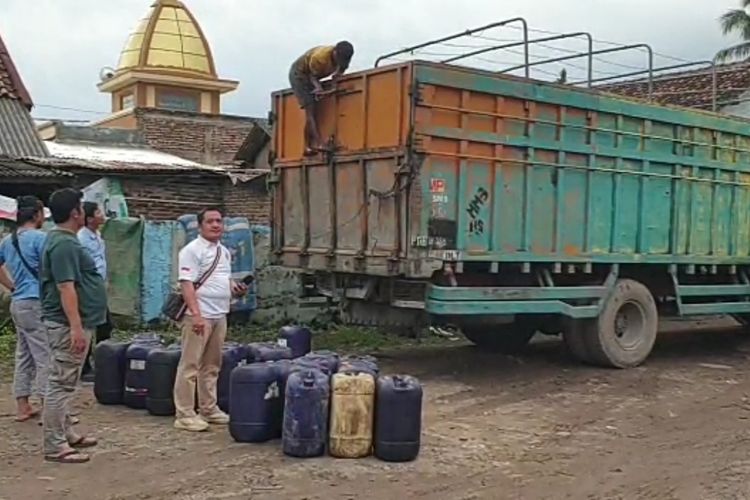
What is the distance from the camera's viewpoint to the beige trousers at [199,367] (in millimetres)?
7617

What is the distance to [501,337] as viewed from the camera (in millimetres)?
12555

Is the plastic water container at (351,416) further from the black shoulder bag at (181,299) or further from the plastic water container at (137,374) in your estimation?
the plastic water container at (137,374)

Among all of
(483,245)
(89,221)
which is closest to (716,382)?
(483,245)

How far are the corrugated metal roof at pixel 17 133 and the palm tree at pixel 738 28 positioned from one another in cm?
3384

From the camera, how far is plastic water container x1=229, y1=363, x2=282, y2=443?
23.8ft

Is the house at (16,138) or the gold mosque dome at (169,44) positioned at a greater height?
the gold mosque dome at (169,44)

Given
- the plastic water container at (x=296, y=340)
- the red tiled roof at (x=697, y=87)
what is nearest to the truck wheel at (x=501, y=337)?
the plastic water container at (x=296, y=340)

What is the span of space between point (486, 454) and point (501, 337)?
17.4 ft

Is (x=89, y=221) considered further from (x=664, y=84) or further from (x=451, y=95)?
(x=664, y=84)

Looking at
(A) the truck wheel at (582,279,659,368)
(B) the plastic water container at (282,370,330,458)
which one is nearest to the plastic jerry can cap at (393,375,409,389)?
(B) the plastic water container at (282,370,330,458)

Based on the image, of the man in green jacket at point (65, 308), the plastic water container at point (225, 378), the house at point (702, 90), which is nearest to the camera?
the man in green jacket at point (65, 308)

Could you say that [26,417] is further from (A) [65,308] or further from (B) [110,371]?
(A) [65,308]

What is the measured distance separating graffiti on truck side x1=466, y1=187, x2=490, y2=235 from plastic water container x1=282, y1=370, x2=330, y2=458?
11.1 ft

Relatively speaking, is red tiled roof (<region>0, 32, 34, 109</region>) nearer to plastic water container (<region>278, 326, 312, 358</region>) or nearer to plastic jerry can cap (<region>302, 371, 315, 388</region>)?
plastic water container (<region>278, 326, 312, 358</region>)
